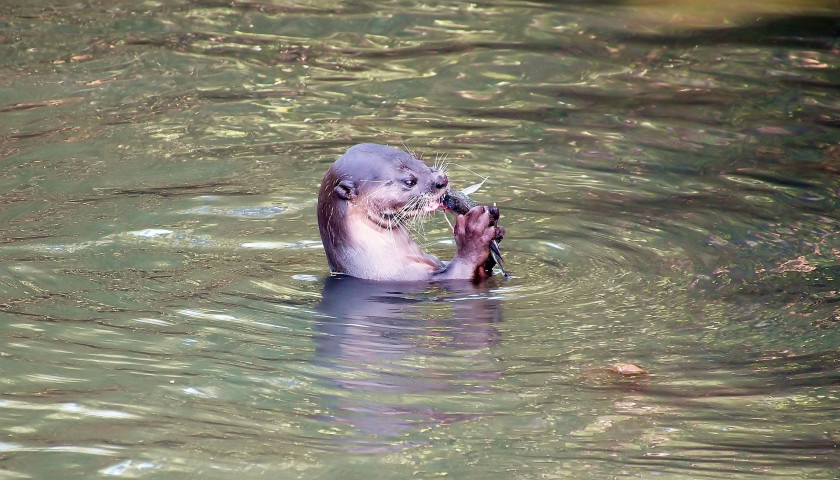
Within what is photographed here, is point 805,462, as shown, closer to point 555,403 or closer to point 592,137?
point 555,403

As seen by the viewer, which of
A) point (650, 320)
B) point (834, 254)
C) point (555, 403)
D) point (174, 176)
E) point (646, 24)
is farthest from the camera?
point (646, 24)

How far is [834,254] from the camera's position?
542 cm

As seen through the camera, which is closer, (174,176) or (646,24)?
(174,176)

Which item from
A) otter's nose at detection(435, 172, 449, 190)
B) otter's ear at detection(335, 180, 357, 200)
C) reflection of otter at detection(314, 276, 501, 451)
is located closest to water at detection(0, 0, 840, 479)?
reflection of otter at detection(314, 276, 501, 451)

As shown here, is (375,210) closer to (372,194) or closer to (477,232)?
(372,194)

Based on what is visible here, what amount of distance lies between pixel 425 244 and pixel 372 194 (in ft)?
2.50

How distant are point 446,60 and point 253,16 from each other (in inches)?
80.2

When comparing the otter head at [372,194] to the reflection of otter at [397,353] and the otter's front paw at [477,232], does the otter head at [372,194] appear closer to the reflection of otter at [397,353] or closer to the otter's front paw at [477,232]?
the reflection of otter at [397,353]

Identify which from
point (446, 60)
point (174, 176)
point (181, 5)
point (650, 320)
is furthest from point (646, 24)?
point (650, 320)

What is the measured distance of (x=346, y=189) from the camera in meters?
5.42

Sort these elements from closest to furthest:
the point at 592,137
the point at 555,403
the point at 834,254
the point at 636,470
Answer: the point at 636,470
the point at 555,403
the point at 834,254
the point at 592,137

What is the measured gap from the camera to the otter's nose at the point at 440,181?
17.9 feet

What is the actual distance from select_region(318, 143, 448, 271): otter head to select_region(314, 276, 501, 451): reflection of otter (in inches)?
9.3

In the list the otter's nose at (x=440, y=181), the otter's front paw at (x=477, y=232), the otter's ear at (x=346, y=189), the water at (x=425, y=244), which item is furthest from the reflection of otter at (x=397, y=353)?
the otter's nose at (x=440, y=181)
